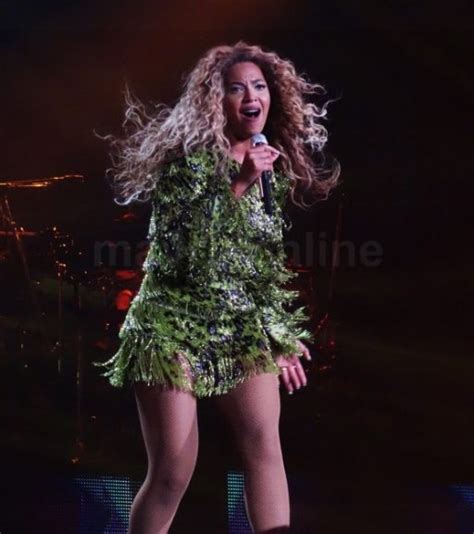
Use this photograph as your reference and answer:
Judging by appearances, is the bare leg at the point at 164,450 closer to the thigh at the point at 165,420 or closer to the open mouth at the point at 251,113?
the thigh at the point at 165,420

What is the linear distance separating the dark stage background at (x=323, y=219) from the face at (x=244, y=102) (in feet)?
4.33

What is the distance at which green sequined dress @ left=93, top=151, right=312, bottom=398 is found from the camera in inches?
111

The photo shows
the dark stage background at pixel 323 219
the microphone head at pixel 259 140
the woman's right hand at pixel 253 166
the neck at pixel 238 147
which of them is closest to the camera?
the woman's right hand at pixel 253 166

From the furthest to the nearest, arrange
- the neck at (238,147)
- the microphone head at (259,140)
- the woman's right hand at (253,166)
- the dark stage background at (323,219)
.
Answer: the dark stage background at (323,219), the neck at (238,147), the microphone head at (259,140), the woman's right hand at (253,166)

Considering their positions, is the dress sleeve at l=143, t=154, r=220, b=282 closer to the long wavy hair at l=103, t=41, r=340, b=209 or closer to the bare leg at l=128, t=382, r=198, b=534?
the long wavy hair at l=103, t=41, r=340, b=209

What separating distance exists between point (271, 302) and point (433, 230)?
72.5 inches

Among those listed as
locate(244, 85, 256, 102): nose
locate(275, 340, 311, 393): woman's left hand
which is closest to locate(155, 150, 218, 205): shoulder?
locate(244, 85, 256, 102): nose

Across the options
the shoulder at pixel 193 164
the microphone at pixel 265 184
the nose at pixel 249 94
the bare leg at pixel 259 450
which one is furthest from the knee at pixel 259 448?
the nose at pixel 249 94

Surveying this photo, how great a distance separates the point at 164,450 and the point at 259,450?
260 mm

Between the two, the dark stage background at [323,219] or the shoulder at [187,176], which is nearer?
the shoulder at [187,176]

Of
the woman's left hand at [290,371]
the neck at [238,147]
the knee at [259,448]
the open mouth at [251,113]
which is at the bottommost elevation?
the knee at [259,448]

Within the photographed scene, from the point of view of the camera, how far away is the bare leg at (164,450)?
2.83 meters

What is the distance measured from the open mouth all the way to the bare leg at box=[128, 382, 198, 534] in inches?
32.0

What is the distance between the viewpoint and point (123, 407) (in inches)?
180
